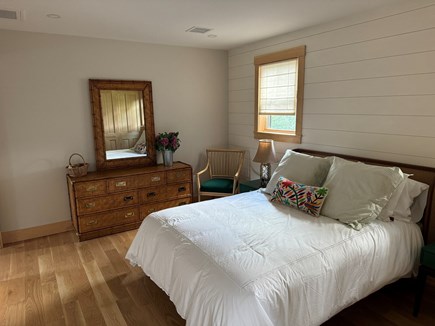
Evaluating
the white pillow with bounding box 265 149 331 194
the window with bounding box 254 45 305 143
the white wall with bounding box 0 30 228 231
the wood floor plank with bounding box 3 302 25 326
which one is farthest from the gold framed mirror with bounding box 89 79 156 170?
the white pillow with bounding box 265 149 331 194

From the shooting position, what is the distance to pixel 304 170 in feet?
9.27

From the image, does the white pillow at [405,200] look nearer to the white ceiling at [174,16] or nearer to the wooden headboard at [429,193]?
the wooden headboard at [429,193]

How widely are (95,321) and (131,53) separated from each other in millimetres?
3109

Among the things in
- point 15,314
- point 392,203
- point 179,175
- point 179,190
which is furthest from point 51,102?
point 392,203

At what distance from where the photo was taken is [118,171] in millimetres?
3791

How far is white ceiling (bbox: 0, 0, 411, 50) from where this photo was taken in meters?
2.49

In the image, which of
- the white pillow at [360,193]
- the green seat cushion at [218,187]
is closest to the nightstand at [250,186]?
the green seat cushion at [218,187]

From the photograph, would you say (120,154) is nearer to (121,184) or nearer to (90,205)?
(121,184)

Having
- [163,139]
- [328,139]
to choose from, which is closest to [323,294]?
[328,139]

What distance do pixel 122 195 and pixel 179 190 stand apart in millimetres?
756

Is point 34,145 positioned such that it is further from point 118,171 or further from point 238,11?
point 238,11

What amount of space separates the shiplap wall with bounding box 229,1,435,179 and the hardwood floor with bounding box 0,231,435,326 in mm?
1204

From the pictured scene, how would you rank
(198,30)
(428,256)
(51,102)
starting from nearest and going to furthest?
(428,256) → (198,30) → (51,102)

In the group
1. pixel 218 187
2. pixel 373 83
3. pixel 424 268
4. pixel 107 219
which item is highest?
pixel 373 83
